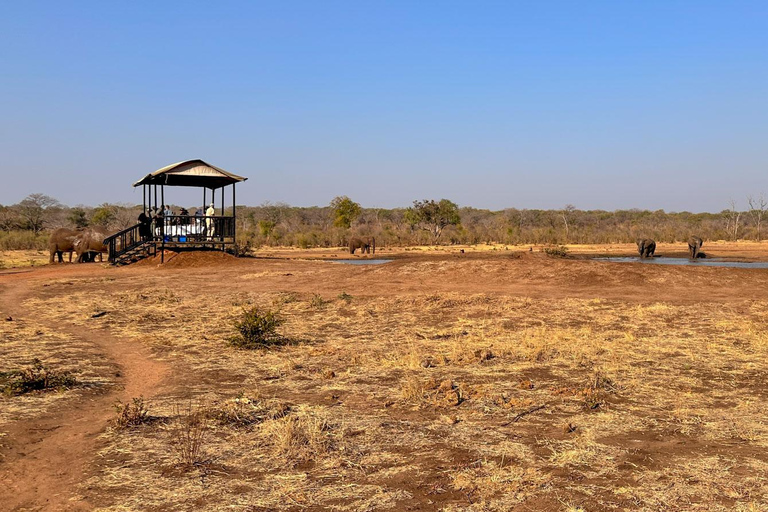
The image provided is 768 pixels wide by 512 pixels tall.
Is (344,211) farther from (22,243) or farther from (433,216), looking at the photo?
(22,243)

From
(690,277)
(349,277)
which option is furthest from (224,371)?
(690,277)

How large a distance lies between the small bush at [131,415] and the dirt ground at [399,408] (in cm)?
4

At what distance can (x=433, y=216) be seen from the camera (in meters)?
54.5

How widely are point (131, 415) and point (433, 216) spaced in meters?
49.4

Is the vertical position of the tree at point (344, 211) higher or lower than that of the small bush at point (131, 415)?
higher

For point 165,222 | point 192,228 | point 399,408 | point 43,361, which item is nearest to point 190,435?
point 399,408

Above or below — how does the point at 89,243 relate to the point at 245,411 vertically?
above

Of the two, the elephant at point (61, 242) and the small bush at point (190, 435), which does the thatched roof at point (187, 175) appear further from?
the small bush at point (190, 435)

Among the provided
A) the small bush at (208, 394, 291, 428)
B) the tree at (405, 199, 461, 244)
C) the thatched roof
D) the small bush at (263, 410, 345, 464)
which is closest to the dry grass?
the small bush at (208, 394, 291, 428)

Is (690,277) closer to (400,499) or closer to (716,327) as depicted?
(716,327)

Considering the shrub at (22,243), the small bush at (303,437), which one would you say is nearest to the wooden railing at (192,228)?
the shrub at (22,243)

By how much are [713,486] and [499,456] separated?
1.49 m

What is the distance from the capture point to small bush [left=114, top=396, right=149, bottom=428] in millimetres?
5707

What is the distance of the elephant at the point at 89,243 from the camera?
2662 cm
